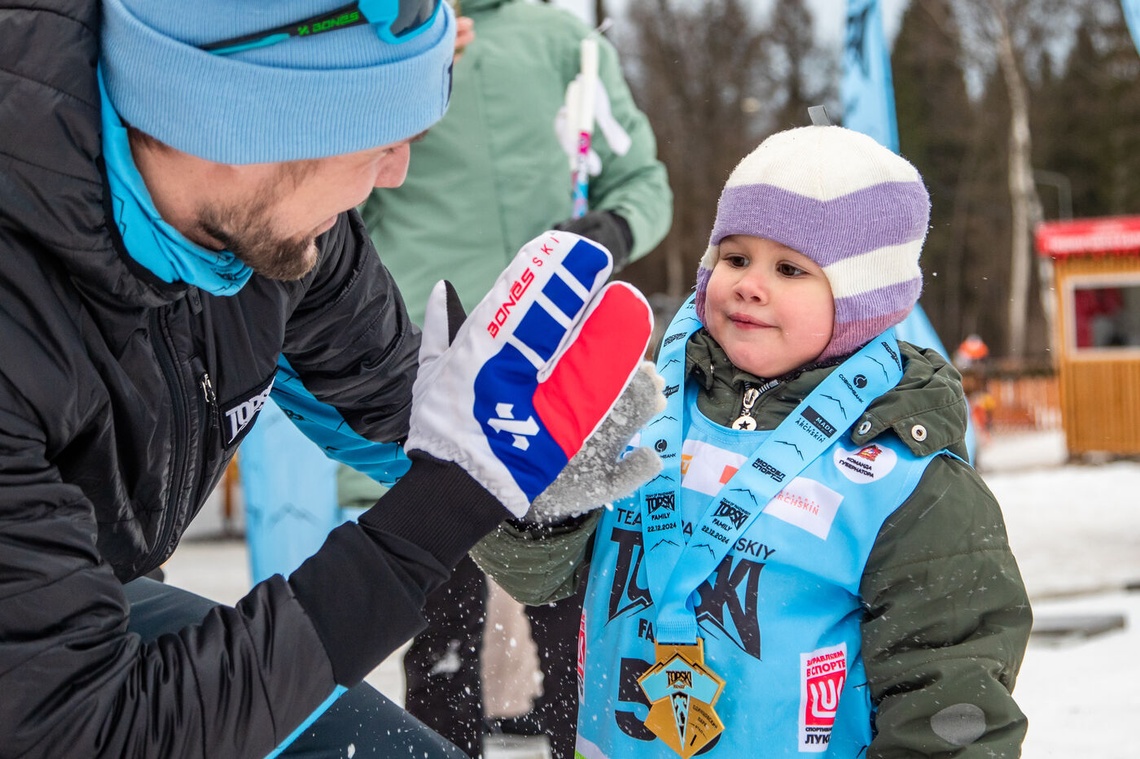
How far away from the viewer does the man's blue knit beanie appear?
50.8 inches

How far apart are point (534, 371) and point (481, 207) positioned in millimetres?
1433

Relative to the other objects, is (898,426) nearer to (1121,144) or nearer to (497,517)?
(497,517)

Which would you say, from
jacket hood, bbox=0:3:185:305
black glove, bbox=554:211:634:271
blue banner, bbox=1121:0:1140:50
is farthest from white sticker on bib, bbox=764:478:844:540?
blue banner, bbox=1121:0:1140:50

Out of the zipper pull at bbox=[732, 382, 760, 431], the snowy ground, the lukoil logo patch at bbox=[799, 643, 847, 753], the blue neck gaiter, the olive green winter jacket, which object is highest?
the blue neck gaiter

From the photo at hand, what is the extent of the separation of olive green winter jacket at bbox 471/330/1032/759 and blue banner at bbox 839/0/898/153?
2.04 m

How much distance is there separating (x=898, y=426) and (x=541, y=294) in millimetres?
559

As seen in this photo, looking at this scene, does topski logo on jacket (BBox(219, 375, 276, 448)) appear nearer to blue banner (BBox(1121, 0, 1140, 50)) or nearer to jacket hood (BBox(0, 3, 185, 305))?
jacket hood (BBox(0, 3, 185, 305))

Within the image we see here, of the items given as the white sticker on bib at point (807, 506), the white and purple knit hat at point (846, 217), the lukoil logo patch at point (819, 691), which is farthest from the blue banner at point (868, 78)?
the lukoil logo patch at point (819, 691)

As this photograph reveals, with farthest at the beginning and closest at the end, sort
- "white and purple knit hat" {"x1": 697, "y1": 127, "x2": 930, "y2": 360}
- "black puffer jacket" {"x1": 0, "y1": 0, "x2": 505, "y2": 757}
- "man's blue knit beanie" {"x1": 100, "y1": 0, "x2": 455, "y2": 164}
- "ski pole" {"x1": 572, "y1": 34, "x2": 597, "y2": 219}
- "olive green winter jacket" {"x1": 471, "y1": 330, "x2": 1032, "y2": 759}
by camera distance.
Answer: "ski pole" {"x1": 572, "y1": 34, "x2": 597, "y2": 219} → "white and purple knit hat" {"x1": 697, "y1": 127, "x2": 930, "y2": 360} → "olive green winter jacket" {"x1": 471, "y1": 330, "x2": 1032, "y2": 759} → "man's blue knit beanie" {"x1": 100, "y1": 0, "x2": 455, "y2": 164} → "black puffer jacket" {"x1": 0, "y1": 0, "x2": 505, "y2": 757}

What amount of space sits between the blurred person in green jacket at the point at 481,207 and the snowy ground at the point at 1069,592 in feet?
1.06

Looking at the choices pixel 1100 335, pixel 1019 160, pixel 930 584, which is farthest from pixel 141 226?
pixel 1019 160

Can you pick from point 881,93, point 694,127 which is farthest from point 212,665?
point 694,127

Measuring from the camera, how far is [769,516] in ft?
5.37

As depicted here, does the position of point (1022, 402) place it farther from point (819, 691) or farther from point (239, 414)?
point (239, 414)
